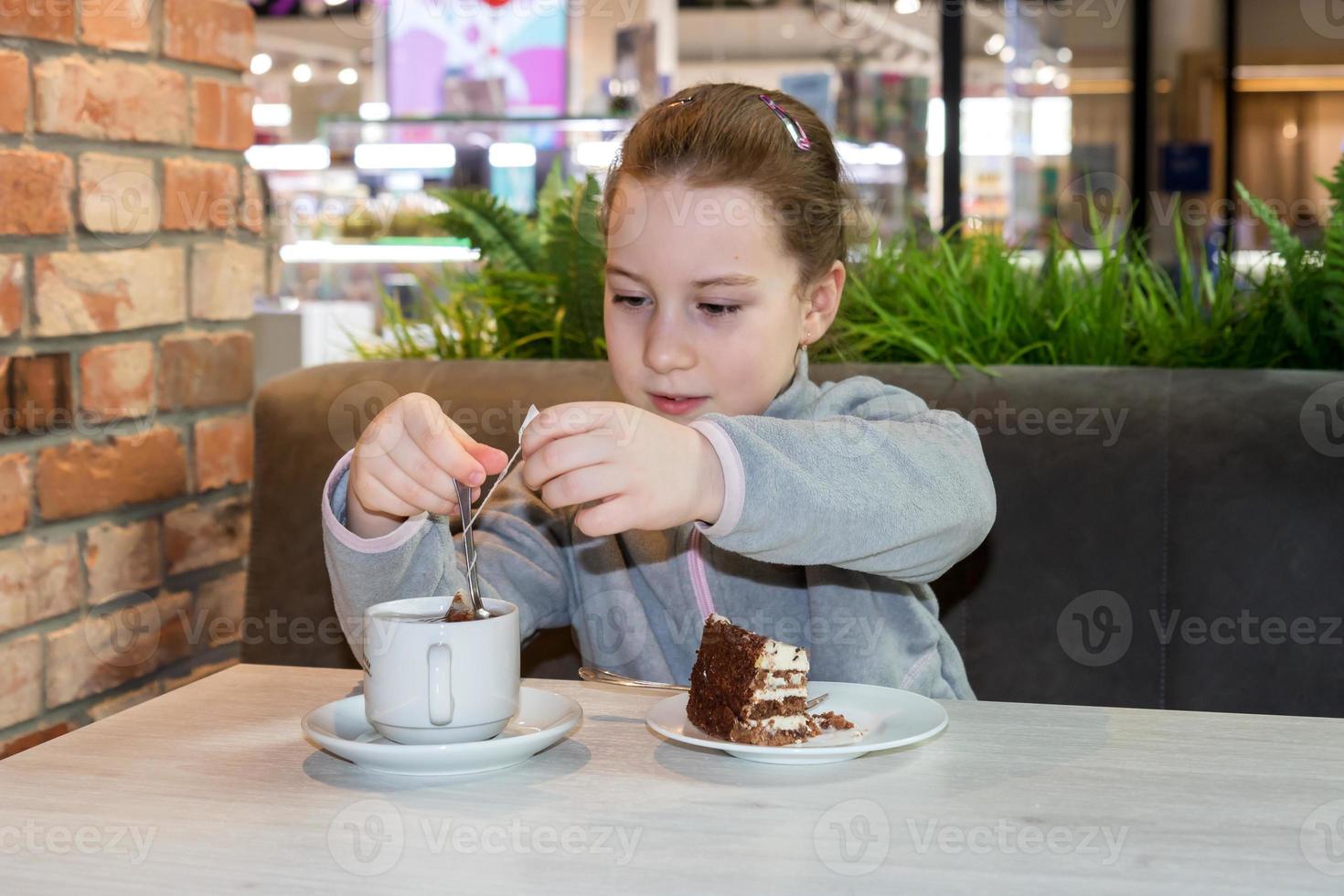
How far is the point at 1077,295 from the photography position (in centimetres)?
204

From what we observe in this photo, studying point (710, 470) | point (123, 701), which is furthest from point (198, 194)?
point (710, 470)

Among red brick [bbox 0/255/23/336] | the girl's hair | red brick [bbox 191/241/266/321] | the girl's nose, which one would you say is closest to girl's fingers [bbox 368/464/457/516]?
the girl's nose

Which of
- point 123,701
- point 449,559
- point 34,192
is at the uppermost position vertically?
point 34,192

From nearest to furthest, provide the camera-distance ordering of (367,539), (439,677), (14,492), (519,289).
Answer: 1. (439,677)
2. (367,539)
3. (14,492)
4. (519,289)

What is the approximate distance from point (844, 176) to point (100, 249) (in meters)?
0.93

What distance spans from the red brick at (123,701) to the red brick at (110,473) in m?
0.25

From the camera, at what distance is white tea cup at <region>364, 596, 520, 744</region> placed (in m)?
0.92

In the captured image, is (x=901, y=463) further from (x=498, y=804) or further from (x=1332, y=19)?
(x=1332, y=19)

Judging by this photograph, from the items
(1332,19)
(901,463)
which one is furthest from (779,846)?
(1332,19)

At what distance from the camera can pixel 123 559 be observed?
5.53 ft

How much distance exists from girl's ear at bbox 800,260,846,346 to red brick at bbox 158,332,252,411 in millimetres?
847

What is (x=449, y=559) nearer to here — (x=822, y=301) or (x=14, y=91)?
(x=822, y=301)

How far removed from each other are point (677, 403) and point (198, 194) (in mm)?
812

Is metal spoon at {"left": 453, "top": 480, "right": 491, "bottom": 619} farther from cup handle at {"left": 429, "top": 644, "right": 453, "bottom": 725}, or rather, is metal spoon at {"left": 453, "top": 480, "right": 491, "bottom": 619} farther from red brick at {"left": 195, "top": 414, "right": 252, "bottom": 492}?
red brick at {"left": 195, "top": 414, "right": 252, "bottom": 492}
